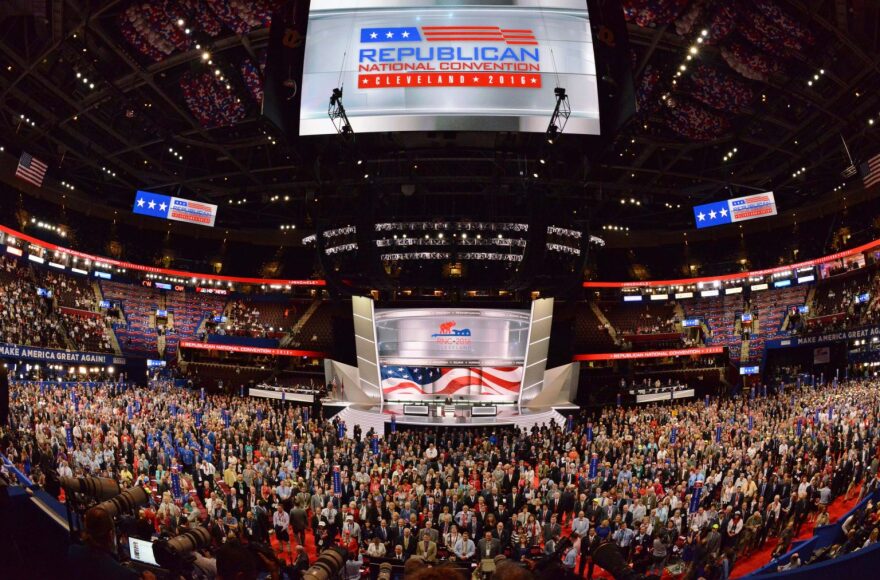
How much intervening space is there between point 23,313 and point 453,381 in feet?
71.0

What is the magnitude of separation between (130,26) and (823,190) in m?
34.6

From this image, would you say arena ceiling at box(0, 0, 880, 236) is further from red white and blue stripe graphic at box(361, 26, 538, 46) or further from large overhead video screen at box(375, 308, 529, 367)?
large overhead video screen at box(375, 308, 529, 367)

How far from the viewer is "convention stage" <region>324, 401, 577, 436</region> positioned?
87.0ft

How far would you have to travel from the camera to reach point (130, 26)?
17469 mm

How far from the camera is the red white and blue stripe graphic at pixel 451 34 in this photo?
992 centimetres

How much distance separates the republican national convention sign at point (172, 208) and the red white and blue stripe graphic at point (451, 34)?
744 inches

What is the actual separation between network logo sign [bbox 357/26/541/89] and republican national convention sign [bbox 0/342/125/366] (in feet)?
72.9

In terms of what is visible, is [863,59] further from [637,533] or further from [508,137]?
[637,533]

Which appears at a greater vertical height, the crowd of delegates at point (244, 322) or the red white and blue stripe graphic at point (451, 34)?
the red white and blue stripe graphic at point (451, 34)

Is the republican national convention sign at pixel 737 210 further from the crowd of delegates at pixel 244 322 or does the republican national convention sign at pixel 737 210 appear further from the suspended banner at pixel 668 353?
the crowd of delegates at pixel 244 322

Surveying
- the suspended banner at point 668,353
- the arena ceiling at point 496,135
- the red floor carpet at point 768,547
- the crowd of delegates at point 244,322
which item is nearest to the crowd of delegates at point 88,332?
the crowd of delegates at point 244,322

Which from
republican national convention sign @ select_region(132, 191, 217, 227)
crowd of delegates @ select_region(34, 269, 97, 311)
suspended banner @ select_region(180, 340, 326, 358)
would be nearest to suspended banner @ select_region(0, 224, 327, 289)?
crowd of delegates @ select_region(34, 269, 97, 311)

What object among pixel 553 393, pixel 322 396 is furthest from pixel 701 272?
pixel 322 396

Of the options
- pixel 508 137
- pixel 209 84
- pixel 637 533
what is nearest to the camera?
pixel 637 533
